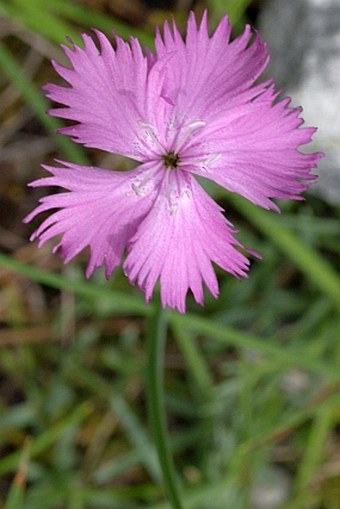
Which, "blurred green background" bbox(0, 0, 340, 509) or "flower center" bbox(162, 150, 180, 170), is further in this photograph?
"blurred green background" bbox(0, 0, 340, 509)

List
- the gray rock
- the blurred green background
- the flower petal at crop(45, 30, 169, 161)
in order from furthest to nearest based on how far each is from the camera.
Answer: the blurred green background
the gray rock
the flower petal at crop(45, 30, 169, 161)

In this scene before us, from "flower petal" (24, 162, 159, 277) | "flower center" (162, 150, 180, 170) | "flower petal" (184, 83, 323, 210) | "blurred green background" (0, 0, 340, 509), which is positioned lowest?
"blurred green background" (0, 0, 340, 509)

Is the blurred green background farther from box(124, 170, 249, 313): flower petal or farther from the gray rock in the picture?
box(124, 170, 249, 313): flower petal

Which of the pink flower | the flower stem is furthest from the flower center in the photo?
the flower stem

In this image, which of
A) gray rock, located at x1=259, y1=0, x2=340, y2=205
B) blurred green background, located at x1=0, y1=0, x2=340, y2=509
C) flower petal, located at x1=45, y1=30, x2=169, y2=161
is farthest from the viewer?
blurred green background, located at x1=0, y1=0, x2=340, y2=509

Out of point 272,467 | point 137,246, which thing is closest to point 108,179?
point 137,246

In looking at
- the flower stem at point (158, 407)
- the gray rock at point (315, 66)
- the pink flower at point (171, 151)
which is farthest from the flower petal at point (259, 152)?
the gray rock at point (315, 66)

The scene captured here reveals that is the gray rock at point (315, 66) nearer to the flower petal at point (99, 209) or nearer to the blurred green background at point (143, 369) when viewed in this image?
the blurred green background at point (143, 369)

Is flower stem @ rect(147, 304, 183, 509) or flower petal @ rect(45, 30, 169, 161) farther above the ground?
flower petal @ rect(45, 30, 169, 161)
